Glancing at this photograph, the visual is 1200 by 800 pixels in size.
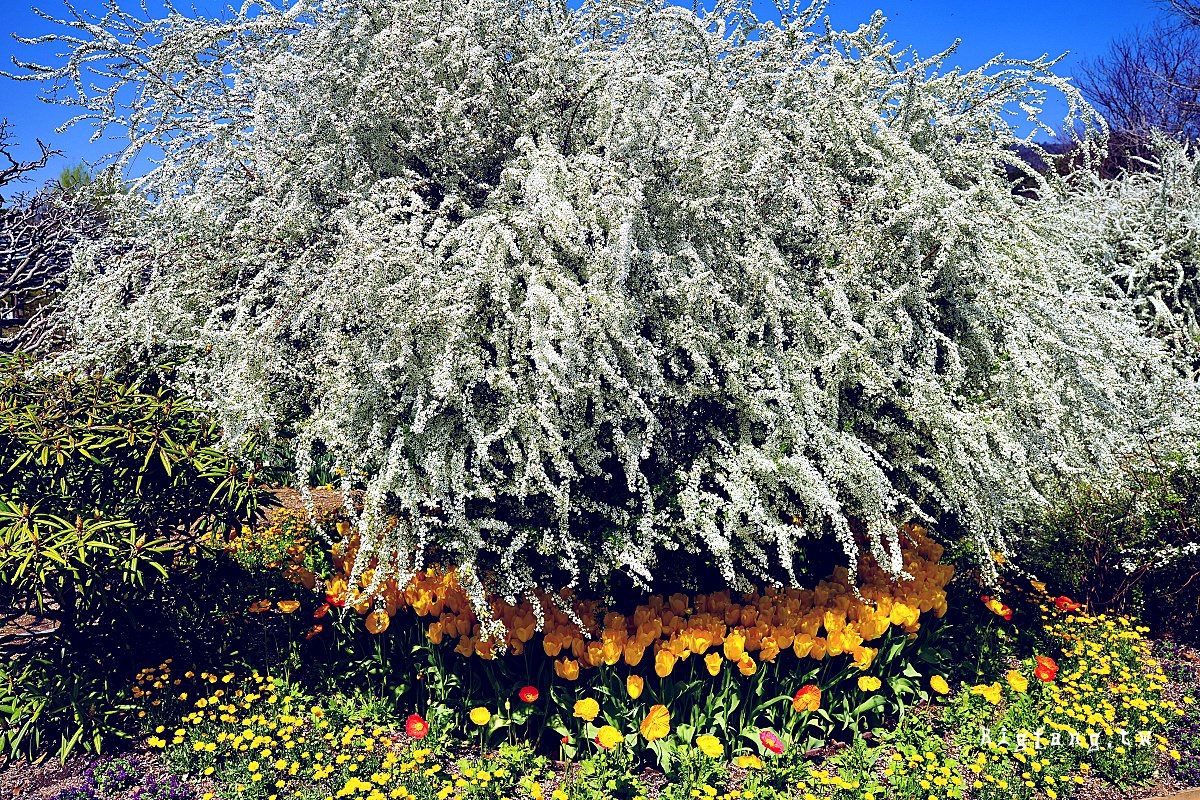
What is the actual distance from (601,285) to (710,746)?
65.3 inches

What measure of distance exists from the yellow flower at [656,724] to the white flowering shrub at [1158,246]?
21.0 feet

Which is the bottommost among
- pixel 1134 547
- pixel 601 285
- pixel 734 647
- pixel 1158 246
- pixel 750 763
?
pixel 750 763

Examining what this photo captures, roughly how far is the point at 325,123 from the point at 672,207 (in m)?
1.60

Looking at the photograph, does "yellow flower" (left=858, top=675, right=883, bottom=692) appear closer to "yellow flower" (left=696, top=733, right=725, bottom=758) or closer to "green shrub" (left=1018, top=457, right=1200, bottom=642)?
"yellow flower" (left=696, top=733, right=725, bottom=758)

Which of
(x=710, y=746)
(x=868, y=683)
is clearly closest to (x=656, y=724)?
(x=710, y=746)

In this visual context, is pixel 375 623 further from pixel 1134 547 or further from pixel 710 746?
pixel 1134 547

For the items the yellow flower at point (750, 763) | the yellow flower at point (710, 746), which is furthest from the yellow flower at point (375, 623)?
the yellow flower at point (750, 763)

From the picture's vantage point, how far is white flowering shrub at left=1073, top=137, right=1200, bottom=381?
26.1 ft

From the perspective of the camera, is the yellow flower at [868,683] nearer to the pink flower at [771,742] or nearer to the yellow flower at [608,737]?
the pink flower at [771,742]

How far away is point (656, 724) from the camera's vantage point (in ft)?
10.3

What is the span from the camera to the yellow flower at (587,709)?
3.12 metres

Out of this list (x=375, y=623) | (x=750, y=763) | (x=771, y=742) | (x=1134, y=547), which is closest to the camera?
(x=750, y=763)

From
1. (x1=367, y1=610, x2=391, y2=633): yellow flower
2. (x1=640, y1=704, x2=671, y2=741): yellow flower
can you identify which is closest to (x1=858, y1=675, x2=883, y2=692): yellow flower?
(x1=640, y1=704, x2=671, y2=741): yellow flower

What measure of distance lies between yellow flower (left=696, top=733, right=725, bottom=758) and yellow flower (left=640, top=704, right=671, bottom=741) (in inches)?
5.1
